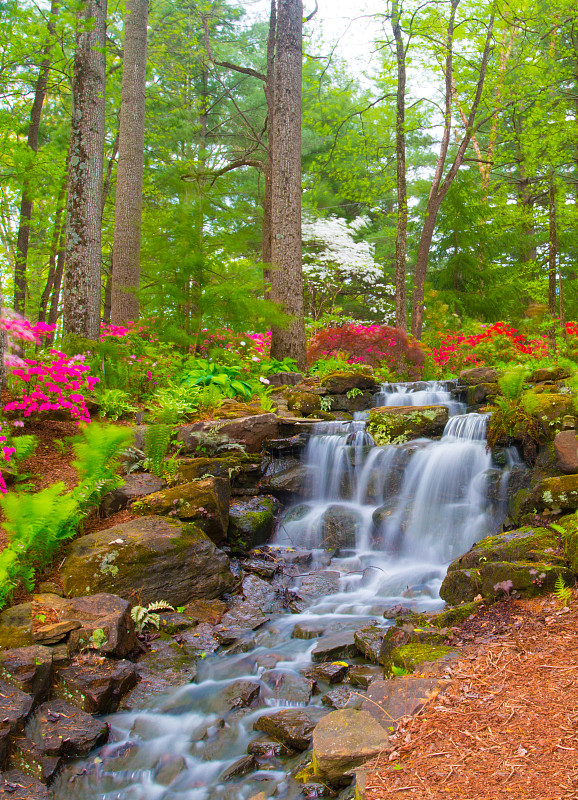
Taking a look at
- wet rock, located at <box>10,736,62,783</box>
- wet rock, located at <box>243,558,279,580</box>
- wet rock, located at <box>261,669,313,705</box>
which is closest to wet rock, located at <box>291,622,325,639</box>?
wet rock, located at <box>261,669,313,705</box>

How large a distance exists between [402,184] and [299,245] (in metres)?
5.19

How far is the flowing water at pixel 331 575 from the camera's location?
11.4 feet

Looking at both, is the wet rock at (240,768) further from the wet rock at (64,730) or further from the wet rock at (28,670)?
the wet rock at (28,670)

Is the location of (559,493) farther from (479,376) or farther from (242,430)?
(479,376)

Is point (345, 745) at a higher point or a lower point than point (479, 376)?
lower

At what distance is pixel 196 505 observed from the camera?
609 cm

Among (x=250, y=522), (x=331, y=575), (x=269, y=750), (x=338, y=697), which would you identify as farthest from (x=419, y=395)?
(x=269, y=750)

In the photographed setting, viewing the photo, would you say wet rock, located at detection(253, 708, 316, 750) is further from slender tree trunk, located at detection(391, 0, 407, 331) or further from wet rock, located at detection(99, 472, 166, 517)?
slender tree trunk, located at detection(391, 0, 407, 331)

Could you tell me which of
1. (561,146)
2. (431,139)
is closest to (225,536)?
(561,146)

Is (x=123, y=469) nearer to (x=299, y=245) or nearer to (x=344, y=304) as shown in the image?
(x=299, y=245)

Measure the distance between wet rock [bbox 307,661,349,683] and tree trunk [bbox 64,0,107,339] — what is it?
660cm

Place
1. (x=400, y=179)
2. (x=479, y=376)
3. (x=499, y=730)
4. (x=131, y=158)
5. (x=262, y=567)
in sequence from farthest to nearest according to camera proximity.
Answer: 1. (x=400, y=179)
2. (x=131, y=158)
3. (x=479, y=376)
4. (x=262, y=567)
5. (x=499, y=730)

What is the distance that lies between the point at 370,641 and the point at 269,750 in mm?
1247

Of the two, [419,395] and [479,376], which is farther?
[419,395]
